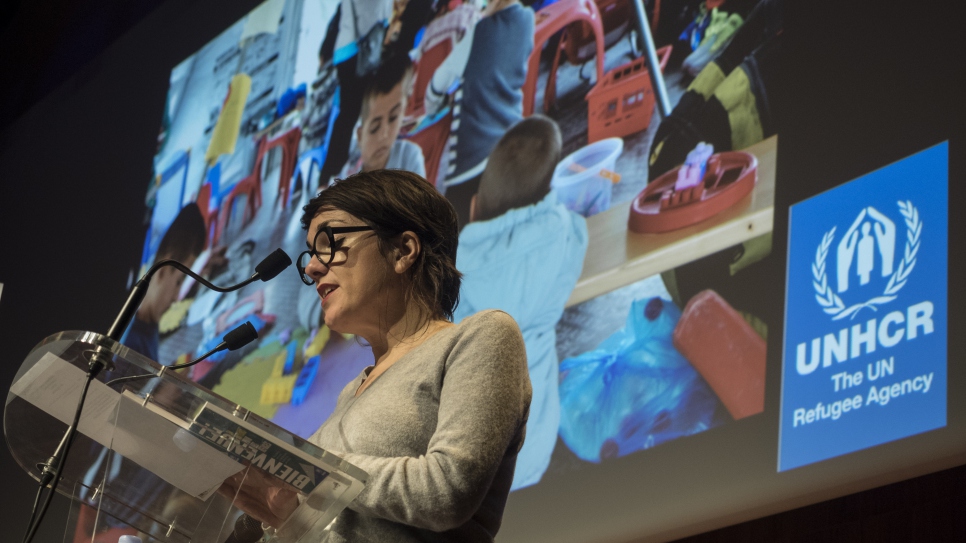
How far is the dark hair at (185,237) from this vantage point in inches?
161

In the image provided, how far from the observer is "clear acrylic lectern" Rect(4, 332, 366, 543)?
1.17 metres

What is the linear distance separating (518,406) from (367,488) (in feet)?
0.68

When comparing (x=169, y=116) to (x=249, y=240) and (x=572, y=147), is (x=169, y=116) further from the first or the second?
(x=572, y=147)

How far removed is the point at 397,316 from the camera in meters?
1.56

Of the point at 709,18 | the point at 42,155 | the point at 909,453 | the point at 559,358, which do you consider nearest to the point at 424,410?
the point at 909,453

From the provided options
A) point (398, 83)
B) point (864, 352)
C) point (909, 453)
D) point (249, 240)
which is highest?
point (398, 83)

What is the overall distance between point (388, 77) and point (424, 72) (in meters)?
0.20

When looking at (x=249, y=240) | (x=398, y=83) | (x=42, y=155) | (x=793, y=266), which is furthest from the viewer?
(x=42, y=155)

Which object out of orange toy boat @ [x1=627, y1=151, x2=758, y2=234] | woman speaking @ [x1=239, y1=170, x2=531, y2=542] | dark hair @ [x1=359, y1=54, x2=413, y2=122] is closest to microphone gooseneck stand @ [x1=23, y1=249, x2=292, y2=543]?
woman speaking @ [x1=239, y1=170, x2=531, y2=542]

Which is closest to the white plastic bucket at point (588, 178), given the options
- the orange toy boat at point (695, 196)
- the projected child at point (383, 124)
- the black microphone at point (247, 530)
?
the orange toy boat at point (695, 196)

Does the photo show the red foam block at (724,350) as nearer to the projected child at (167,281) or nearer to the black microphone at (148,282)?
the black microphone at (148,282)

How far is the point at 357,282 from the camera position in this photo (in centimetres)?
154

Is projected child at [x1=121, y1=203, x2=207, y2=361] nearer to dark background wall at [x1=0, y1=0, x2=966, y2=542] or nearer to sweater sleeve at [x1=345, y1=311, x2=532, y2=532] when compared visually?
dark background wall at [x1=0, y1=0, x2=966, y2=542]

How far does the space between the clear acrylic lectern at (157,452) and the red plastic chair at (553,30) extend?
1806 mm
